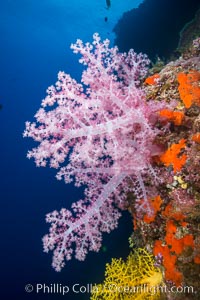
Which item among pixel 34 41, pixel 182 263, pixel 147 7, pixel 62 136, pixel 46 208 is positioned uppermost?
pixel 34 41

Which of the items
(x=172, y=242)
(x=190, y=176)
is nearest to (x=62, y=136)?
(x=190, y=176)

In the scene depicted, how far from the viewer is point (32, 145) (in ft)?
102

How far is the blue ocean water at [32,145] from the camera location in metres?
19.6

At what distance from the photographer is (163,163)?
329cm

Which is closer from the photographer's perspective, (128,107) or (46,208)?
(128,107)

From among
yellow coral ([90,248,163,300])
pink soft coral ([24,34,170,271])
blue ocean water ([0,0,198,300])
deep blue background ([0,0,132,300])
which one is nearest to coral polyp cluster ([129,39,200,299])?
pink soft coral ([24,34,170,271])

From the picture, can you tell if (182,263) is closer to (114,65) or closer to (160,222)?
(160,222)

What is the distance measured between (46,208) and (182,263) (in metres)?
24.2

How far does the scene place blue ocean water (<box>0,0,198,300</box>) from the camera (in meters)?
19.6

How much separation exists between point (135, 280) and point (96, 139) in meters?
2.63

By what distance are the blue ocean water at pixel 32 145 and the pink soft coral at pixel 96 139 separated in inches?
544

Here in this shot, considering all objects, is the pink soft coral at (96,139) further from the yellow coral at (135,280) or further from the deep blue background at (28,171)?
the deep blue background at (28,171)

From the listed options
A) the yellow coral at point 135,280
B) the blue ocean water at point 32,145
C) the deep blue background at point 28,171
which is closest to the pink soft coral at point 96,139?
the yellow coral at point 135,280

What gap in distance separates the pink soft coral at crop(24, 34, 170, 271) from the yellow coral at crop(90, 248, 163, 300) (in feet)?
4.62
